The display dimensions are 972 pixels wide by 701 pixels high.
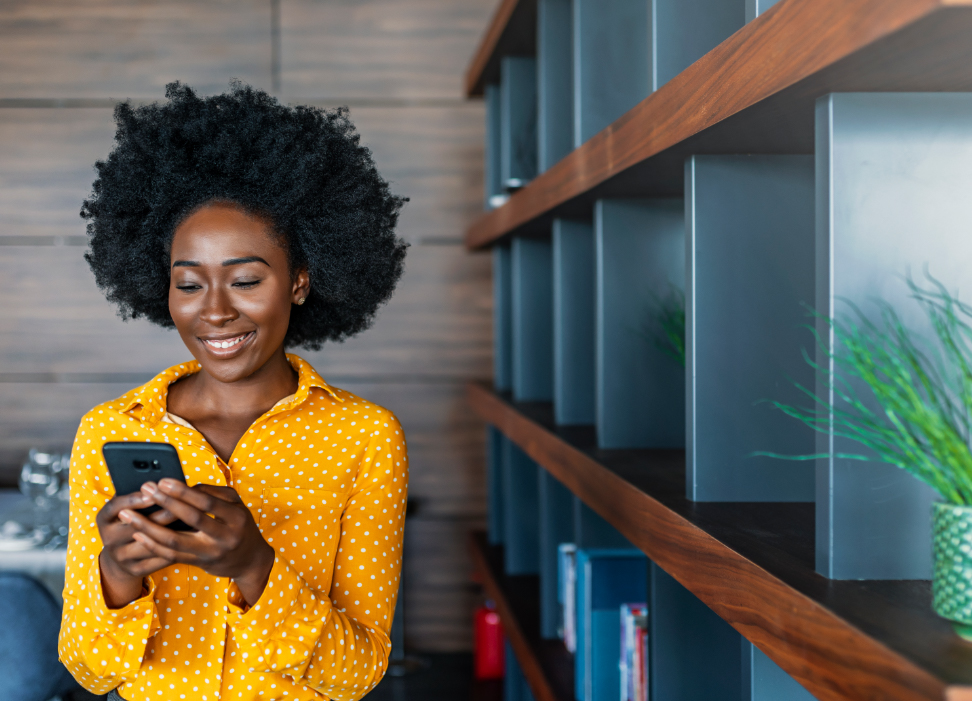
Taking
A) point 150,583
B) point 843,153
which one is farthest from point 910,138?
point 150,583

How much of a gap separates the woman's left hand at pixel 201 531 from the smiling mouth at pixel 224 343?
9.6 inches

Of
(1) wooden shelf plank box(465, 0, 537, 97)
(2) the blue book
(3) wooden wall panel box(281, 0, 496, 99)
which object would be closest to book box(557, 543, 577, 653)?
(2) the blue book

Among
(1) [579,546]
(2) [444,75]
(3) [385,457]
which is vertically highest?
(2) [444,75]

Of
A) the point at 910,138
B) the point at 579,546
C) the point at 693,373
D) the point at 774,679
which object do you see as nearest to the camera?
the point at 910,138

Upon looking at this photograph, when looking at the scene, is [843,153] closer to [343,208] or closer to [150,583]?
[343,208]

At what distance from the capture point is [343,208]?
122 centimetres

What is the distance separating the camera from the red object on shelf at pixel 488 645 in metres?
2.90

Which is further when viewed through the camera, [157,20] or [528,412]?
[157,20]

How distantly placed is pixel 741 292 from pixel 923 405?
455 mm

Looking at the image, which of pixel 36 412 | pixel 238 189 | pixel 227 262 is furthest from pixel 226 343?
pixel 36 412

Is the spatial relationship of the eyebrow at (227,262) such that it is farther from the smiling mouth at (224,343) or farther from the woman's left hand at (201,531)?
the woman's left hand at (201,531)

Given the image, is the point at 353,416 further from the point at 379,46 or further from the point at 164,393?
the point at 379,46

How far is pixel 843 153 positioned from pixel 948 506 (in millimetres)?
297

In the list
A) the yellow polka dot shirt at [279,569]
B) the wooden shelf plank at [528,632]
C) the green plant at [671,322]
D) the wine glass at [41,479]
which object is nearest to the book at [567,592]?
the wooden shelf plank at [528,632]
